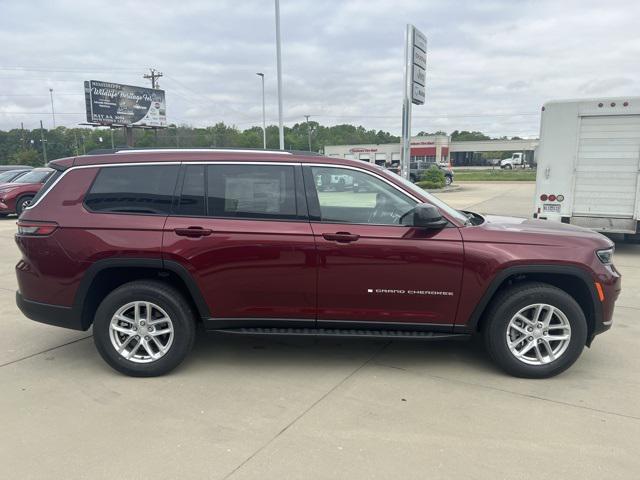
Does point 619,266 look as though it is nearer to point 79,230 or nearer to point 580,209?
point 580,209

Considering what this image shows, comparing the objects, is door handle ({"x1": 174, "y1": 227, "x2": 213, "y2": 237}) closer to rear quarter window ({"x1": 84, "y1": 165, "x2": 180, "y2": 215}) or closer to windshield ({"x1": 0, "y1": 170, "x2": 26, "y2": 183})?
rear quarter window ({"x1": 84, "y1": 165, "x2": 180, "y2": 215})

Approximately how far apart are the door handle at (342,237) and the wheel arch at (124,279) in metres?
1.11

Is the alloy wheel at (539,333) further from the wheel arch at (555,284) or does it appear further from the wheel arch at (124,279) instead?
the wheel arch at (124,279)

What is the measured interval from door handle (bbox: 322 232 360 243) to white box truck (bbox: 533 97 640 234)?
6.63 meters

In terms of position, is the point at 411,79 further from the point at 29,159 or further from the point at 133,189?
the point at 29,159

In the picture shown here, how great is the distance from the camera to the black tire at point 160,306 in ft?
12.7

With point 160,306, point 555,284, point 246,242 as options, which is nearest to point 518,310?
point 555,284

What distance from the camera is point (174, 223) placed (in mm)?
3834

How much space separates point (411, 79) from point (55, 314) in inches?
448

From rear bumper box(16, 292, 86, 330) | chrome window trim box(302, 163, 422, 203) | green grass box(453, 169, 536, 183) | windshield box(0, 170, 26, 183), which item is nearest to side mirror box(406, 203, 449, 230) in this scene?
chrome window trim box(302, 163, 422, 203)

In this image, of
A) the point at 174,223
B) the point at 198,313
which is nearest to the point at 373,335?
the point at 198,313

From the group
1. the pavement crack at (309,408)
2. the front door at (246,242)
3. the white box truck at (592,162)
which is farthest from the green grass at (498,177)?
the front door at (246,242)

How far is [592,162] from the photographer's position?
8789mm

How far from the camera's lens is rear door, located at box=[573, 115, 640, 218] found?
8469 mm
